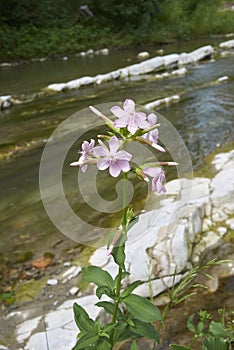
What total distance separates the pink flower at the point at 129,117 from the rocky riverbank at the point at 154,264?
1.31 meters

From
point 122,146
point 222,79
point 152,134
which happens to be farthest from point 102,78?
point 122,146

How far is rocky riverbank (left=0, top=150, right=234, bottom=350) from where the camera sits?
2566 millimetres

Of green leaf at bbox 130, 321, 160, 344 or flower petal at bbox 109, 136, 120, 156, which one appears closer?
flower petal at bbox 109, 136, 120, 156

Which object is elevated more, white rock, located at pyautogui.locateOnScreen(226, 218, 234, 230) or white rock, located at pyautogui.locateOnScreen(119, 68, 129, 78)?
white rock, located at pyautogui.locateOnScreen(226, 218, 234, 230)

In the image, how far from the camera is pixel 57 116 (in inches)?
301

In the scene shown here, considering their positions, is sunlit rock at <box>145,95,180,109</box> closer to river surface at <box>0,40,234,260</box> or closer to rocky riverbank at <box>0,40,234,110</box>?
rocky riverbank at <box>0,40,234,110</box>

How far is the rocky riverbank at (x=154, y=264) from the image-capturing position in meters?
2.57

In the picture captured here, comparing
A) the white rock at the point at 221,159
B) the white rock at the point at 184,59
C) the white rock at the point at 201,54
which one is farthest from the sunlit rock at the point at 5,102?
the white rock at the point at 201,54

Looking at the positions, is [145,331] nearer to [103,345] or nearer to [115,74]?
[103,345]

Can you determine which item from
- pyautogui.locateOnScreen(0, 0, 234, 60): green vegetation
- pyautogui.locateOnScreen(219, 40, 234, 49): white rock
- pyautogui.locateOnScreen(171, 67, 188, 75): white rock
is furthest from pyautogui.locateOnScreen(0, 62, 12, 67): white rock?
pyautogui.locateOnScreen(219, 40, 234, 49): white rock

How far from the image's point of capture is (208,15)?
61.7 ft

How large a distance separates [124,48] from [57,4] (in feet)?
13.7

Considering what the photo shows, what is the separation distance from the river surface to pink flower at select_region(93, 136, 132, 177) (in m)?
Result: 2.53

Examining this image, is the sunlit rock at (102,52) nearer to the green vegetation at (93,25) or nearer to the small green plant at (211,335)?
the green vegetation at (93,25)
